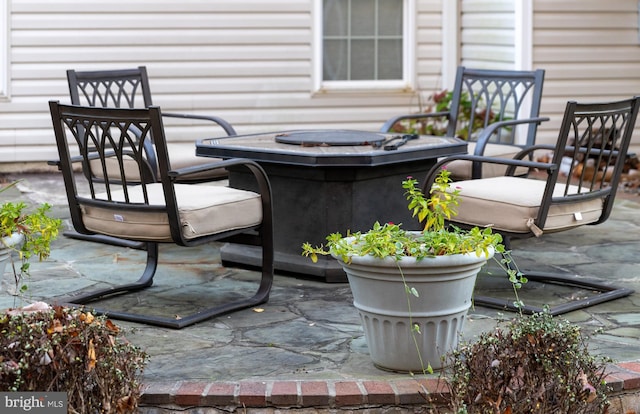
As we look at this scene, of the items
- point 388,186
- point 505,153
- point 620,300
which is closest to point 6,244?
point 388,186

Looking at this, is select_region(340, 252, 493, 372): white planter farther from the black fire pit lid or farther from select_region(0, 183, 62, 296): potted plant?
the black fire pit lid

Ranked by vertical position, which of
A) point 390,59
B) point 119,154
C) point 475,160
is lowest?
point 475,160

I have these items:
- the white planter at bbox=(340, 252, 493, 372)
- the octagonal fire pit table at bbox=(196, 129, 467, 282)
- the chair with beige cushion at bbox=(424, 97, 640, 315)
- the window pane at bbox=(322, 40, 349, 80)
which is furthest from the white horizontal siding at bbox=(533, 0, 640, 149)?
the white planter at bbox=(340, 252, 493, 372)

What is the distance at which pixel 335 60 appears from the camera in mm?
9336

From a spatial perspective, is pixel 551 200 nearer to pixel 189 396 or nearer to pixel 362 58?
pixel 189 396

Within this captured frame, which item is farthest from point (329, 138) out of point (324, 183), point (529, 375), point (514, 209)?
point (529, 375)

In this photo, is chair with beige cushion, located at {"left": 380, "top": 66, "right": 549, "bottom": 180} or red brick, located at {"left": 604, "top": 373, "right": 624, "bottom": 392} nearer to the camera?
red brick, located at {"left": 604, "top": 373, "right": 624, "bottom": 392}

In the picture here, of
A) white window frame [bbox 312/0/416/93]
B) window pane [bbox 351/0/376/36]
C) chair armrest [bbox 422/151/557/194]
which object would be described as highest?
window pane [bbox 351/0/376/36]

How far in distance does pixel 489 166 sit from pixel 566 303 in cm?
165

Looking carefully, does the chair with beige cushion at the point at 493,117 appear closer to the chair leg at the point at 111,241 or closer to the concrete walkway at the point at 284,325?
the concrete walkway at the point at 284,325

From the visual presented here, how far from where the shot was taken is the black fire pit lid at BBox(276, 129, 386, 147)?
18.5 feet

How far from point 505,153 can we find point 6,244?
3422mm

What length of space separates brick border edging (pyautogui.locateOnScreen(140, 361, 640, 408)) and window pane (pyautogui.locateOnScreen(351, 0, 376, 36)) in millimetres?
6087

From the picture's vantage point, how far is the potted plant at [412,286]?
12.2 ft
